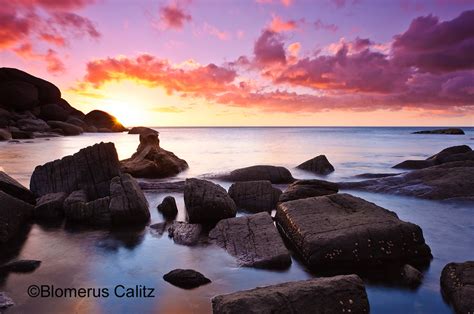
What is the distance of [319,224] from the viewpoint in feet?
20.9

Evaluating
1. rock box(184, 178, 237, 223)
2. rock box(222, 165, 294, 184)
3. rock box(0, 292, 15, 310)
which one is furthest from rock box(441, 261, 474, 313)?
rock box(222, 165, 294, 184)

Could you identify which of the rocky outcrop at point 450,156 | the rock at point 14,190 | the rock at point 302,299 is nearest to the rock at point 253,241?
the rock at point 302,299

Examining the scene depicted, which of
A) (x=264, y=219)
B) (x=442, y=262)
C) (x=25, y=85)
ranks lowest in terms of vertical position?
(x=442, y=262)

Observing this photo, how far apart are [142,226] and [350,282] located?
5.21m

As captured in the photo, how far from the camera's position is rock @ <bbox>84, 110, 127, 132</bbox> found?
99250mm

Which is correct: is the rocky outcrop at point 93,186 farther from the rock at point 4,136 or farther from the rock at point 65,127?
the rock at point 65,127

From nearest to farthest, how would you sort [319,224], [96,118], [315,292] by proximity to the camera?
1. [315,292]
2. [319,224]
3. [96,118]

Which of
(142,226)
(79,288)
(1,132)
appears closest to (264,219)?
(142,226)

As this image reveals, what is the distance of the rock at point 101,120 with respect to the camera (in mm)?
99250

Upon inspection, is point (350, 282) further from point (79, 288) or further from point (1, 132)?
point (1, 132)

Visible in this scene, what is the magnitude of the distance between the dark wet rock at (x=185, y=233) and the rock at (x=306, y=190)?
2.50 m

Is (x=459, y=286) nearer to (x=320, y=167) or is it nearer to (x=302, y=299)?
(x=302, y=299)

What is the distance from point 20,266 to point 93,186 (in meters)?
3.89

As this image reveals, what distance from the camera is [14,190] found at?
899cm
